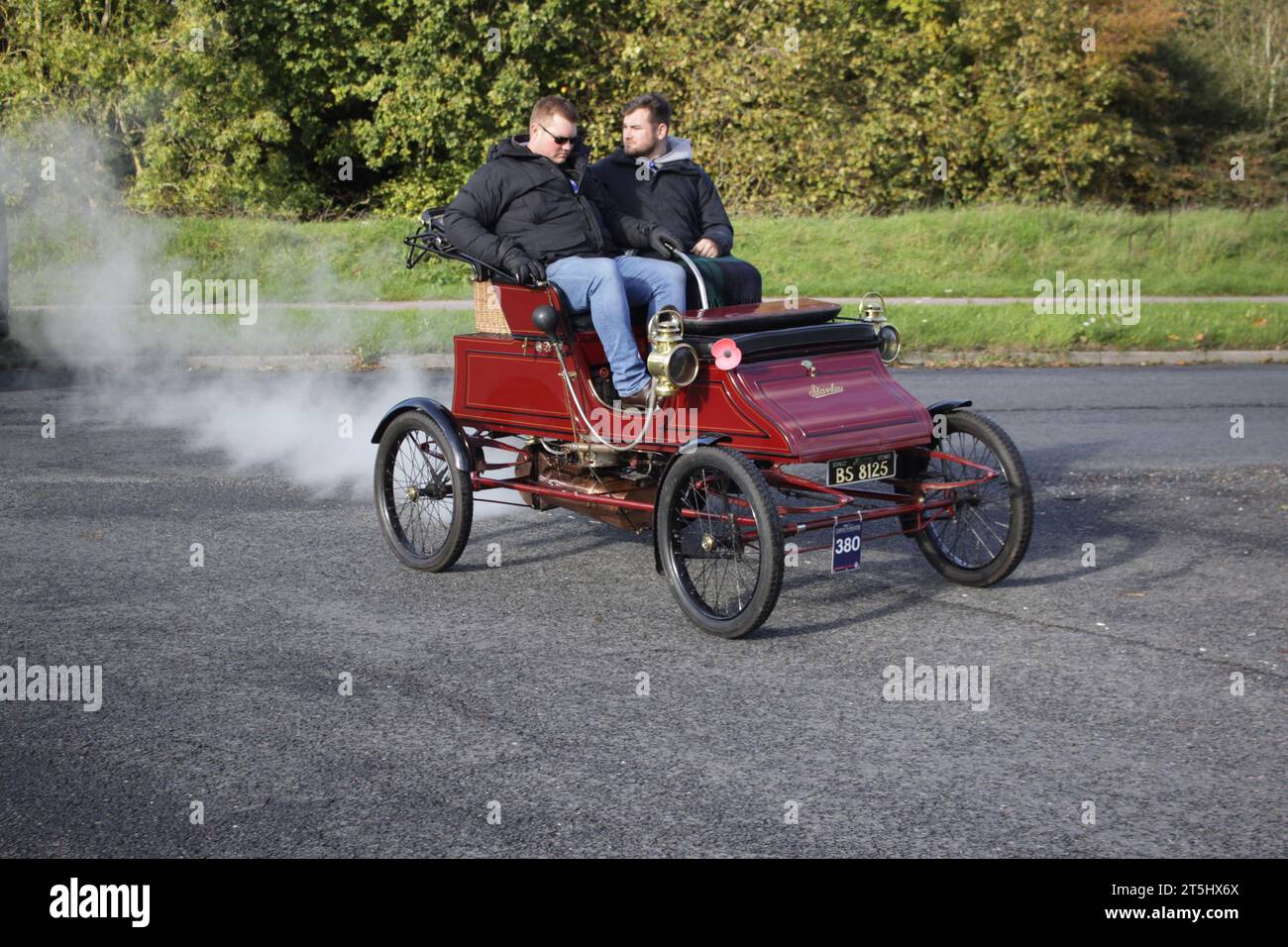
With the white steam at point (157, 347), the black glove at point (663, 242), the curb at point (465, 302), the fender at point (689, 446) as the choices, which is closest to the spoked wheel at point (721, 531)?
the fender at point (689, 446)

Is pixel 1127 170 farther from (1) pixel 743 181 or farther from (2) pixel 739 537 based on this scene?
(2) pixel 739 537

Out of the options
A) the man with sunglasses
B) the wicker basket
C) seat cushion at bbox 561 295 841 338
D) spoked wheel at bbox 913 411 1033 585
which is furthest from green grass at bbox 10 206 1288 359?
seat cushion at bbox 561 295 841 338

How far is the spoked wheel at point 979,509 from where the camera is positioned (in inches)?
259

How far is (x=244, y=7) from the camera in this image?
28.4m

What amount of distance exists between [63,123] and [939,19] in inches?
669

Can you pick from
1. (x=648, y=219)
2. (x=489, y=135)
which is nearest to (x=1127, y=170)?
(x=489, y=135)

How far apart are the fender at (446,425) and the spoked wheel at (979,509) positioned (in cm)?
211

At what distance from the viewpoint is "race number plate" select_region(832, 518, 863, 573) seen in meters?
6.07

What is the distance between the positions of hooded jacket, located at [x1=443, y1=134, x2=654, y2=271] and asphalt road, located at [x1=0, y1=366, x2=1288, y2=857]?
1.52 meters

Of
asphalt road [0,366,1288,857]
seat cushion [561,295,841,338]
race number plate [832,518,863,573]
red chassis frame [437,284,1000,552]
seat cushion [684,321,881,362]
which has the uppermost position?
seat cushion [561,295,841,338]

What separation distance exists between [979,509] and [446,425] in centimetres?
249

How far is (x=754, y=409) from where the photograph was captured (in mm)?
6254

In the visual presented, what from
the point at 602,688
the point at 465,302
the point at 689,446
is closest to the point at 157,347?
the point at 465,302

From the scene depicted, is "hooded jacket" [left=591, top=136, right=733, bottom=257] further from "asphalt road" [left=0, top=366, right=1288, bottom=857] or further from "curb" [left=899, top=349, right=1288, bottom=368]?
"curb" [left=899, top=349, right=1288, bottom=368]
